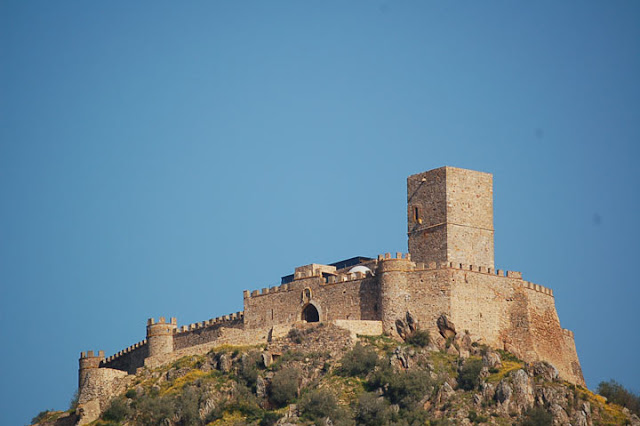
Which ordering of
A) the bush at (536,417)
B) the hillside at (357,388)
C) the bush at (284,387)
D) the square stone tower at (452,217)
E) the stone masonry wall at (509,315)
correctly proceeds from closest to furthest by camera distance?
the bush at (536,417) < the hillside at (357,388) < the bush at (284,387) < the stone masonry wall at (509,315) < the square stone tower at (452,217)

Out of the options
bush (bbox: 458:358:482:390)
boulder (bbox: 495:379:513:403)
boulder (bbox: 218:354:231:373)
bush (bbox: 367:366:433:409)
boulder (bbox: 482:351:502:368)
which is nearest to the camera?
boulder (bbox: 495:379:513:403)

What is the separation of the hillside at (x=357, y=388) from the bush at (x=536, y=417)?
0.08 metres

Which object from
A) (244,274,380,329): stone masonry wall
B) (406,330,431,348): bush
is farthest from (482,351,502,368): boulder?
(244,274,380,329): stone masonry wall

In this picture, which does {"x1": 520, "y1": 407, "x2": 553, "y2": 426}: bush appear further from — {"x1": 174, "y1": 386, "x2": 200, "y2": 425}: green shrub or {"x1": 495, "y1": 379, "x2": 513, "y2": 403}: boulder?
{"x1": 174, "y1": 386, "x2": 200, "y2": 425}: green shrub

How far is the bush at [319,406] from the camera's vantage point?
8806cm

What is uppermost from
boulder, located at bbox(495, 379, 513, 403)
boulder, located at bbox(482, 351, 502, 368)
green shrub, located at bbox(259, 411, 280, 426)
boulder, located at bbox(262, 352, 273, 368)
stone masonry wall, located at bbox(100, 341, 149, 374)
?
stone masonry wall, located at bbox(100, 341, 149, 374)

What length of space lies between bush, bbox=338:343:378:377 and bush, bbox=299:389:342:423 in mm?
2827

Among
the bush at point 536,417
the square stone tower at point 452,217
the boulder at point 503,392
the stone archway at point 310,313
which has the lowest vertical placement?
the bush at point 536,417

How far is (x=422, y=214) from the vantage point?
101000 mm

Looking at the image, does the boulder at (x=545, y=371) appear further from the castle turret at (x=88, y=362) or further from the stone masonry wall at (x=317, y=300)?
the castle turret at (x=88, y=362)

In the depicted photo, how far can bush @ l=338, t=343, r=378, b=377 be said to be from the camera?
91.9 m

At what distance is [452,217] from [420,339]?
1011cm

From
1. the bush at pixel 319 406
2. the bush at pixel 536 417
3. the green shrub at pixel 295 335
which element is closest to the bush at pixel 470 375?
the bush at pixel 536 417

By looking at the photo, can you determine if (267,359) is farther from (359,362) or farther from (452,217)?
(452,217)
